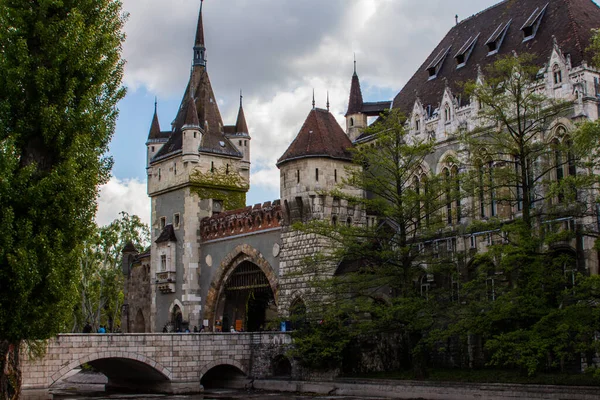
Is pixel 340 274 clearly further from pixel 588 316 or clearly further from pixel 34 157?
pixel 34 157

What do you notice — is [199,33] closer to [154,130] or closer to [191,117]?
[154,130]

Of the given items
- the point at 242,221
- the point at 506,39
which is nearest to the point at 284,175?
the point at 242,221

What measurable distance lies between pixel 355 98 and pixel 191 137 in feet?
30.7

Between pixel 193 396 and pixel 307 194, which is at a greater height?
pixel 307 194

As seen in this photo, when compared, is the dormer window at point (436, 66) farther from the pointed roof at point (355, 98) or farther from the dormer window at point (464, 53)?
the pointed roof at point (355, 98)

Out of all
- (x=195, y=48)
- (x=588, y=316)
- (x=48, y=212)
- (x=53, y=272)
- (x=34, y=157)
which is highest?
(x=195, y=48)

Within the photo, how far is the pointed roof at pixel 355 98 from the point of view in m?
42.0

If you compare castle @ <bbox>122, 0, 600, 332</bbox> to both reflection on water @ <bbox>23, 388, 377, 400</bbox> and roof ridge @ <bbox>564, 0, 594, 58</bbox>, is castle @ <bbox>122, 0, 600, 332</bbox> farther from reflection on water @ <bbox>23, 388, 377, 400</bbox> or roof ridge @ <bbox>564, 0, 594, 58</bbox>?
reflection on water @ <bbox>23, 388, 377, 400</bbox>

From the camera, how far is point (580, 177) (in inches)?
896

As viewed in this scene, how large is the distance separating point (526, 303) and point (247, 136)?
26668mm

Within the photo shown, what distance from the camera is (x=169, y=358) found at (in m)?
33.0

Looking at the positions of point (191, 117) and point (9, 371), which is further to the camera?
point (191, 117)

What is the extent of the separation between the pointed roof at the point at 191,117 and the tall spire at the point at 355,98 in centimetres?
867


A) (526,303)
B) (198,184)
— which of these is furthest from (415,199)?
(198,184)
